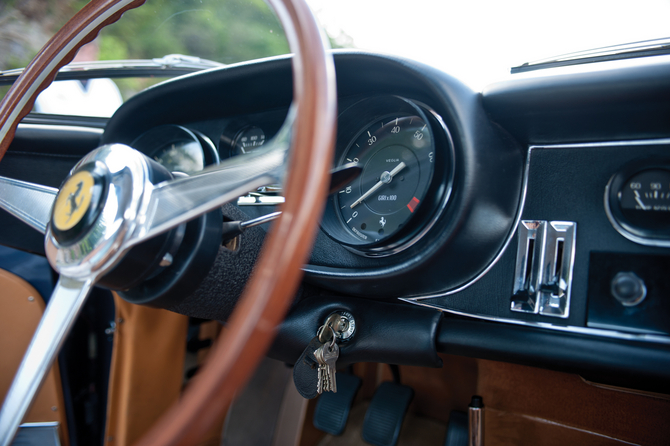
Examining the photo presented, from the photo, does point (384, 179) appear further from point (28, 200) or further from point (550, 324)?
point (28, 200)

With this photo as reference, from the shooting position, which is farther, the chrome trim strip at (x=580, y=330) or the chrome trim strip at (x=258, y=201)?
the chrome trim strip at (x=258, y=201)

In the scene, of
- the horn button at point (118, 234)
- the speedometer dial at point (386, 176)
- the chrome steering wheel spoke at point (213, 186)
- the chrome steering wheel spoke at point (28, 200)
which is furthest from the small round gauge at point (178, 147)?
the chrome steering wheel spoke at point (213, 186)

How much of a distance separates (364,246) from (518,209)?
406mm

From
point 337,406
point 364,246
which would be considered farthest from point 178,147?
point 337,406

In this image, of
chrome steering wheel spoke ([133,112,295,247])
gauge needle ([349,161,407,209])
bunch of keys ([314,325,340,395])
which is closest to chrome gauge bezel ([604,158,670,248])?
gauge needle ([349,161,407,209])

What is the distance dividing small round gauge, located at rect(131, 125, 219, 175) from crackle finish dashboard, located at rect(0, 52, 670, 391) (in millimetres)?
336

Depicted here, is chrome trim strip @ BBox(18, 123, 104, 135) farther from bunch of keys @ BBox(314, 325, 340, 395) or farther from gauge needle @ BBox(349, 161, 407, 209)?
bunch of keys @ BBox(314, 325, 340, 395)

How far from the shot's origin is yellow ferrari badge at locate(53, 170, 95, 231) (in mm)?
755

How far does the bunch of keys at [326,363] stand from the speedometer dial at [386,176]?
1.01 feet

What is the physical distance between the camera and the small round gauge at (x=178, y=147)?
5.38 ft

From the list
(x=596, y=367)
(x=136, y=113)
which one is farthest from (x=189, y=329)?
(x=596, y=367)

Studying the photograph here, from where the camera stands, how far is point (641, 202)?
1.01 meters

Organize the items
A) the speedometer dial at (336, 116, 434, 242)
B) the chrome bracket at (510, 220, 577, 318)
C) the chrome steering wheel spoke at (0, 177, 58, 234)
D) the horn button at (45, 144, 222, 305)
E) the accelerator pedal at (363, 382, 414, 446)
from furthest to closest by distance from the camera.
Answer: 1. the accelerator pedal at (363, 382, 414, 446)
2. the speedometer dial at (336, 116, 434, 242)
3. the chrome bracket at (510, 220, 577, 318)
4. the chrome steering wheel spoke at (0, 177, 58, 234)
5. the horn button at (45, 144, 222, 305)

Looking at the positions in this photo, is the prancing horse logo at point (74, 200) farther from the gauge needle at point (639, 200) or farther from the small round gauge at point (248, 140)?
the gauge needle at point (639, 200)
